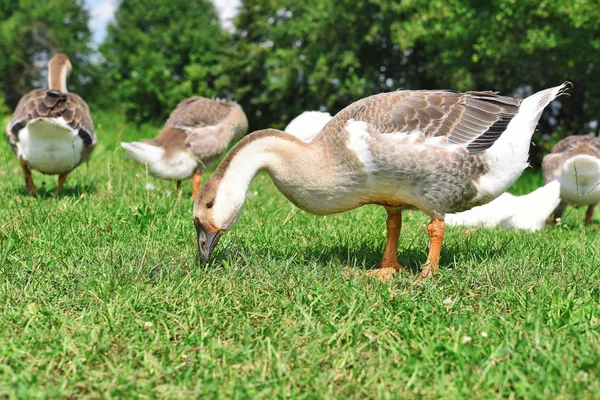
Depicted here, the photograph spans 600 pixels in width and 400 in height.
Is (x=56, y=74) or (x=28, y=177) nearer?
(x=28, y=177)

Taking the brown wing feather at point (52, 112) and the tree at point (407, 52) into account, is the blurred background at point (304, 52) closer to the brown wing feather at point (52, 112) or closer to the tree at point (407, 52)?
the tree at point (407, 52)

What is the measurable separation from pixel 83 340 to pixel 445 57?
16.5m

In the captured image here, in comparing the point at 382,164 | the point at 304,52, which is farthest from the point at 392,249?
the point at 304,52

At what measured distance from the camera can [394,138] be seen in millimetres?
4312

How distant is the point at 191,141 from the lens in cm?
868

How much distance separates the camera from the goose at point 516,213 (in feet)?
24.9

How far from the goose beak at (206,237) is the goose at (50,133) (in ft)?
10.8

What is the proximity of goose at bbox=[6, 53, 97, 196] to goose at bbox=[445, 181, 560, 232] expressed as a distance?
4893 millimetres

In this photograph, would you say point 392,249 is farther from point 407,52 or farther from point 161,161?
point 407,52

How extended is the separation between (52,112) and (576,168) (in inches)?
274

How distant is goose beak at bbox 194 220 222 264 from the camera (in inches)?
173

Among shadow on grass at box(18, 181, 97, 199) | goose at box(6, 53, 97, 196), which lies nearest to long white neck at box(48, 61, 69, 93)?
goose at box(6, 53, 97, 196)

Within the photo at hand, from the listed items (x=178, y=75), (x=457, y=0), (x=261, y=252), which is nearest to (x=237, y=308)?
(x=261, y=252)

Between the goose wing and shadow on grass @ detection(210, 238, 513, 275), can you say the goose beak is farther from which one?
the goose wing
